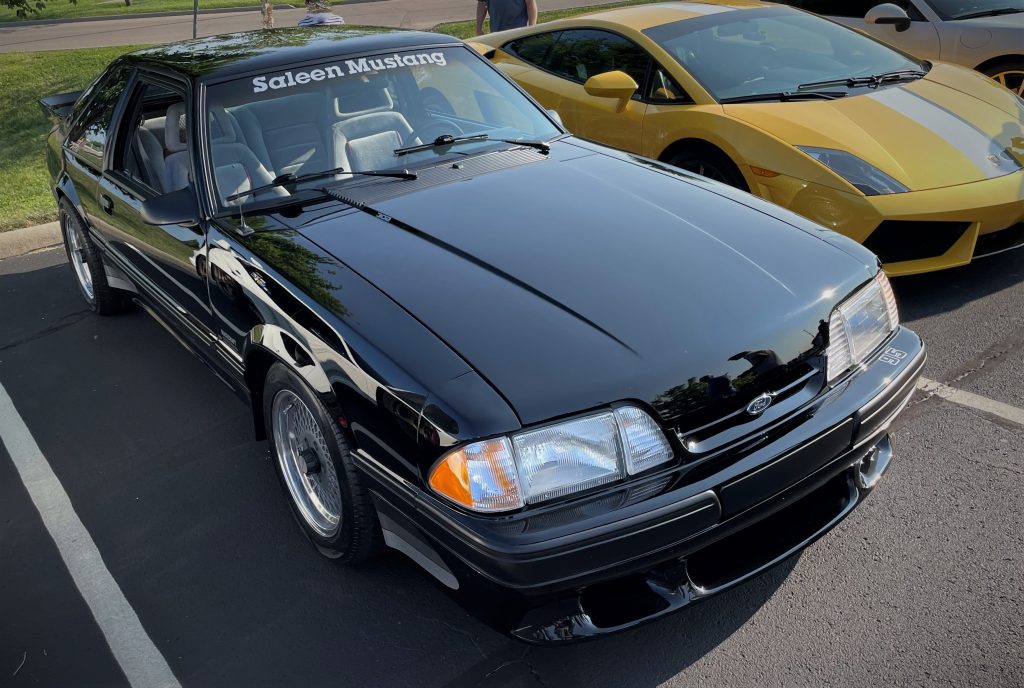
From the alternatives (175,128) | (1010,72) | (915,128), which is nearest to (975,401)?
(915,128)

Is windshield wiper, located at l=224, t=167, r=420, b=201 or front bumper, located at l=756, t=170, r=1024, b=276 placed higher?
windshield wiper, located at l=224, t=167, r=420, b=201

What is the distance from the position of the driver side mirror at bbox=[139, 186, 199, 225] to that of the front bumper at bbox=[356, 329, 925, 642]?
1.26 metres

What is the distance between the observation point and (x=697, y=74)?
515 centimetres

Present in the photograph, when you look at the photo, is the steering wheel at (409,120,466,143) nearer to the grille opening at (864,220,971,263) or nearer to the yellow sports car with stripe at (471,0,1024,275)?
the yellow sports car with stripe at (471,0,1024,275)

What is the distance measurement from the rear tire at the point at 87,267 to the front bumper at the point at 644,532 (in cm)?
307

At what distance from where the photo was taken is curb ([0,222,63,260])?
6.63 metres

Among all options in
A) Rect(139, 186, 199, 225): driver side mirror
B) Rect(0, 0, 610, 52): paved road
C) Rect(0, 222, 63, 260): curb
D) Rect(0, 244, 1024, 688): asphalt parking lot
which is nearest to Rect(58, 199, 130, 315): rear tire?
Rect(0, 244, 1024, 688): asphalt parking lot

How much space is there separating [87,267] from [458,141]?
2.74m

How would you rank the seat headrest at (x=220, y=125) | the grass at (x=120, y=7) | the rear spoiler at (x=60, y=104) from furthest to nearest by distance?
the grass at (x=120, y=7) → the rear spoiler at (x=60, y=104) → the seat headrest at (x=220, y=125)

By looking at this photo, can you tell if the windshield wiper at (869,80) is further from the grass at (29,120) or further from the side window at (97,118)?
the grass at (29,120)

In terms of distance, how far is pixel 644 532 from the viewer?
2148 mm

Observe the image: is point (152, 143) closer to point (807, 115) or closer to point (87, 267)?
point (87, 267)

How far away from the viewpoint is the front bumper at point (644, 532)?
83.7 inches

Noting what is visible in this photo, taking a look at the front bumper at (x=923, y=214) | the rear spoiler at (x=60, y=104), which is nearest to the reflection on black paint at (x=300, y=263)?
the front bumper at (x=923, y=214)
